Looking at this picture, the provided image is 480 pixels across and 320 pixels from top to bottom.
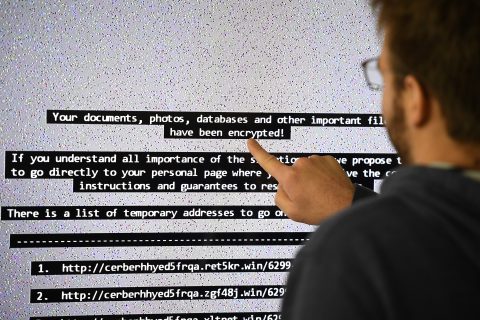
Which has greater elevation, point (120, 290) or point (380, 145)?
point (380, 145)

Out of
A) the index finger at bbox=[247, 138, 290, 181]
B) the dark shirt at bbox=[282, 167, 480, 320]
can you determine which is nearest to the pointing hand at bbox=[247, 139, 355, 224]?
the index finger at bbox=[247, 138, 290, 181]

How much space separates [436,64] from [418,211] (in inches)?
6.9

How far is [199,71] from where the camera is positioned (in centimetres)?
167

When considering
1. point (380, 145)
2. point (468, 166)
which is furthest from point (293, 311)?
point (380, 145)

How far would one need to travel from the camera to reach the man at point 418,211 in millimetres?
669

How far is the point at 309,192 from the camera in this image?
1.28 m

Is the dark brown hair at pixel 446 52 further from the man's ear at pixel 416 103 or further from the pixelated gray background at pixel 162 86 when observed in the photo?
the pixelated gray background at pixel 162 86

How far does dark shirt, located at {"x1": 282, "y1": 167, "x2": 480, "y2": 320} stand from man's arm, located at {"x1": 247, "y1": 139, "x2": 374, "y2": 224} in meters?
0.56

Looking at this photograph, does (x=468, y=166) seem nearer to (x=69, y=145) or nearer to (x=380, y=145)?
(x=380, y=145)

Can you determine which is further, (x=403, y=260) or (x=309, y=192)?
(x=309, y=192)

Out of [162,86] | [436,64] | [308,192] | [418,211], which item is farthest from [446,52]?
[162,86]

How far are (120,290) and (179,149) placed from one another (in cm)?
40

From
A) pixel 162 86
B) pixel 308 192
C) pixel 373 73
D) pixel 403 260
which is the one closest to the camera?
pixel 403 260

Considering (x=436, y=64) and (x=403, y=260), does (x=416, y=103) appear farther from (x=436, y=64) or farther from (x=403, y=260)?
(x=403, y=260)
